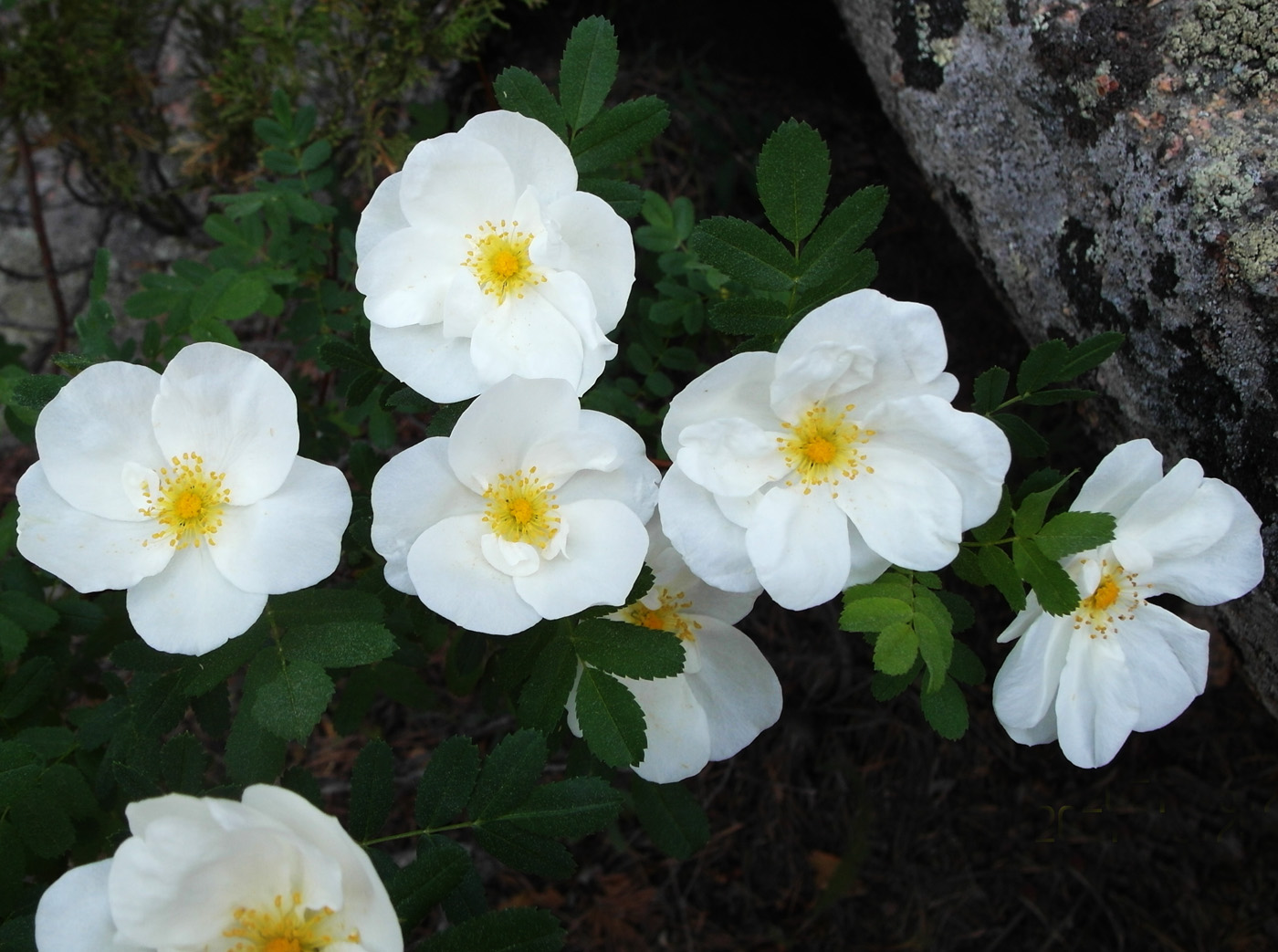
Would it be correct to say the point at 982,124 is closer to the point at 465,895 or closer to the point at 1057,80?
the point at 1057,80

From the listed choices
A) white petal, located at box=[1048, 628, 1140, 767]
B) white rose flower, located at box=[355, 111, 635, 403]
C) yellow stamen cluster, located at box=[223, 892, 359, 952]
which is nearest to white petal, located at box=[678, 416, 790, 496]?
white rose flower, located at box=[355, 111, 635, 403]

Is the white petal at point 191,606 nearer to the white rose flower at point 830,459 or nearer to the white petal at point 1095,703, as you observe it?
the white rose flower at point 830,459

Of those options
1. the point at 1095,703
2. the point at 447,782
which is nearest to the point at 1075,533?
the point at 1095,703

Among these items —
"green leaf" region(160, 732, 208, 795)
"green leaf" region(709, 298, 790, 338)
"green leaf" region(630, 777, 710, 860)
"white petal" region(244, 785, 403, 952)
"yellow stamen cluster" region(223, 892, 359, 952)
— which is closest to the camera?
"white petal" region(244, 785, 403, 952)

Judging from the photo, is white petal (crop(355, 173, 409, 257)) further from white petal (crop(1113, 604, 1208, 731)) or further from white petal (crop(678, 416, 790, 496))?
white petal (crop(1113, 604, 1208, 731))

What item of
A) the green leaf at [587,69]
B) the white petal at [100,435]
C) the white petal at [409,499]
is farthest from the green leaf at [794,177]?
the white petal at [100,435]

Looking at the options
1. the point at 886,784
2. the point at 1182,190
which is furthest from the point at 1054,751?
the point at 1182,190
